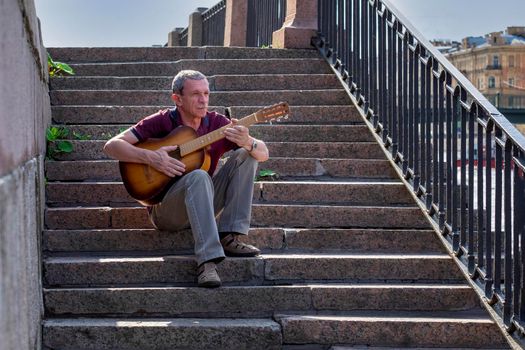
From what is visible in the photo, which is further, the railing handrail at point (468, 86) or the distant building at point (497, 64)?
the distant building at point (497, 64)

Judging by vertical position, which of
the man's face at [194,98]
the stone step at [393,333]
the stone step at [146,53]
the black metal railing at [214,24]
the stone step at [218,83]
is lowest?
the stone step at [393,333]

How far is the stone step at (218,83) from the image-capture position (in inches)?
341

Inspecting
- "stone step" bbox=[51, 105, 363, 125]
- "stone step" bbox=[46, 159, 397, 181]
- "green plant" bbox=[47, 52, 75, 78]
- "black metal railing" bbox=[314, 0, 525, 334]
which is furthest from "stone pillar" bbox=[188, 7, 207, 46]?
"stone step" bbox=[46, 159, 397, 181]

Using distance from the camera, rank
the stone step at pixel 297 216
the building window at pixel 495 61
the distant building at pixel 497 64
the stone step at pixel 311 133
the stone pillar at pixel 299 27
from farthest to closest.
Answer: the building window at pixel 495 61
the distant building at pixel 497 64
the stone pillar at pixel 299 27
the stone step at pixel 311 133
the stone step at pixel 297 216

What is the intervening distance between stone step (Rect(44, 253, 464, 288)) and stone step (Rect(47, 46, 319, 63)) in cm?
356

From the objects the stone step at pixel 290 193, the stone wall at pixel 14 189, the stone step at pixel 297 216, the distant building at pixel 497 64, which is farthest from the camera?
the distant building at pixel 497 64

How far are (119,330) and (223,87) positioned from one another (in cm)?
363

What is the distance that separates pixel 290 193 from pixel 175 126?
1.16 m

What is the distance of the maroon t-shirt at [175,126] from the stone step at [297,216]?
2.19ft

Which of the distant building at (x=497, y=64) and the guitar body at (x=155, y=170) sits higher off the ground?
the distant building at (x=497, y=64)

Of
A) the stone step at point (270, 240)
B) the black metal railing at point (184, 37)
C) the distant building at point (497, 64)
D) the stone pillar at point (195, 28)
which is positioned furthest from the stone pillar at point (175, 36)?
the distant building at point (497, 64)

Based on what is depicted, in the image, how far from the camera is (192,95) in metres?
6.11

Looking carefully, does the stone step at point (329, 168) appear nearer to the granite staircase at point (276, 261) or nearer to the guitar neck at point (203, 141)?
the granite staircase at point (276, 261)

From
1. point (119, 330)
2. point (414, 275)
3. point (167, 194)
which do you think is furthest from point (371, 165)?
point (119, 330)
